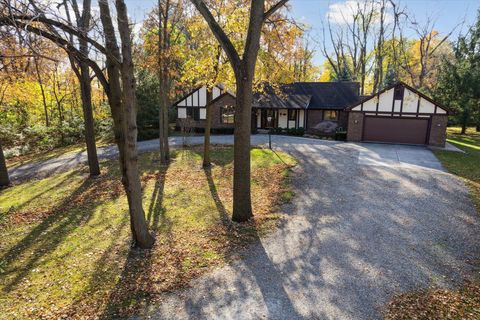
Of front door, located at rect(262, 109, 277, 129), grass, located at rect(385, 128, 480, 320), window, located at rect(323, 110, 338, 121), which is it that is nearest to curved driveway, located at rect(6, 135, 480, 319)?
grass, located at rect(385, 128, 480, 320)

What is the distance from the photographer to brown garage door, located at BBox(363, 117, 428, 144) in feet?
71.7

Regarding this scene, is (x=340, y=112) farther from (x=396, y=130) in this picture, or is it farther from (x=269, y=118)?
(x=396, y=130)

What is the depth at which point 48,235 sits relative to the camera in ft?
28.5

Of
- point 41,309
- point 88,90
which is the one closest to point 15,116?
point 88,90

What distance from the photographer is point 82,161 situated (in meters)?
18.1

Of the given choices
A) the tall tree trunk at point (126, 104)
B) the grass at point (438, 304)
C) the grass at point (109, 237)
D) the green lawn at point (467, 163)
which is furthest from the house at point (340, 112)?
the grass at point (438, 304)

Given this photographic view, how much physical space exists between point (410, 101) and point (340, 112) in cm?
692

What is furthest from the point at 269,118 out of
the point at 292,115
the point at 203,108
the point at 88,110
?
the point at 88,110

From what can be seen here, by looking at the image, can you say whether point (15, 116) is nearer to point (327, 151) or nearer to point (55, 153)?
point (55, 153)

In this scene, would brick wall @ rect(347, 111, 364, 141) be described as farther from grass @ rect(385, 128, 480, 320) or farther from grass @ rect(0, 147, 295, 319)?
grass @ rect(385, 128, 480, 320)

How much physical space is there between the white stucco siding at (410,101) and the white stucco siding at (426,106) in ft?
1.18

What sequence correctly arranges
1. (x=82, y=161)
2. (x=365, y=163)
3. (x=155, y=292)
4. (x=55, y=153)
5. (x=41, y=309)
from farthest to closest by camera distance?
(x=55, y=153) → (x=82, y=161) → (x=365, y=163) → (x=155, y=292) → (x=41, y=309)

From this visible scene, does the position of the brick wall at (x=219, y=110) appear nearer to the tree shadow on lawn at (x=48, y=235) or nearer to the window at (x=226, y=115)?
the window at (x=226, y=115)

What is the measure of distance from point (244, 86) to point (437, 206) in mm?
7459
